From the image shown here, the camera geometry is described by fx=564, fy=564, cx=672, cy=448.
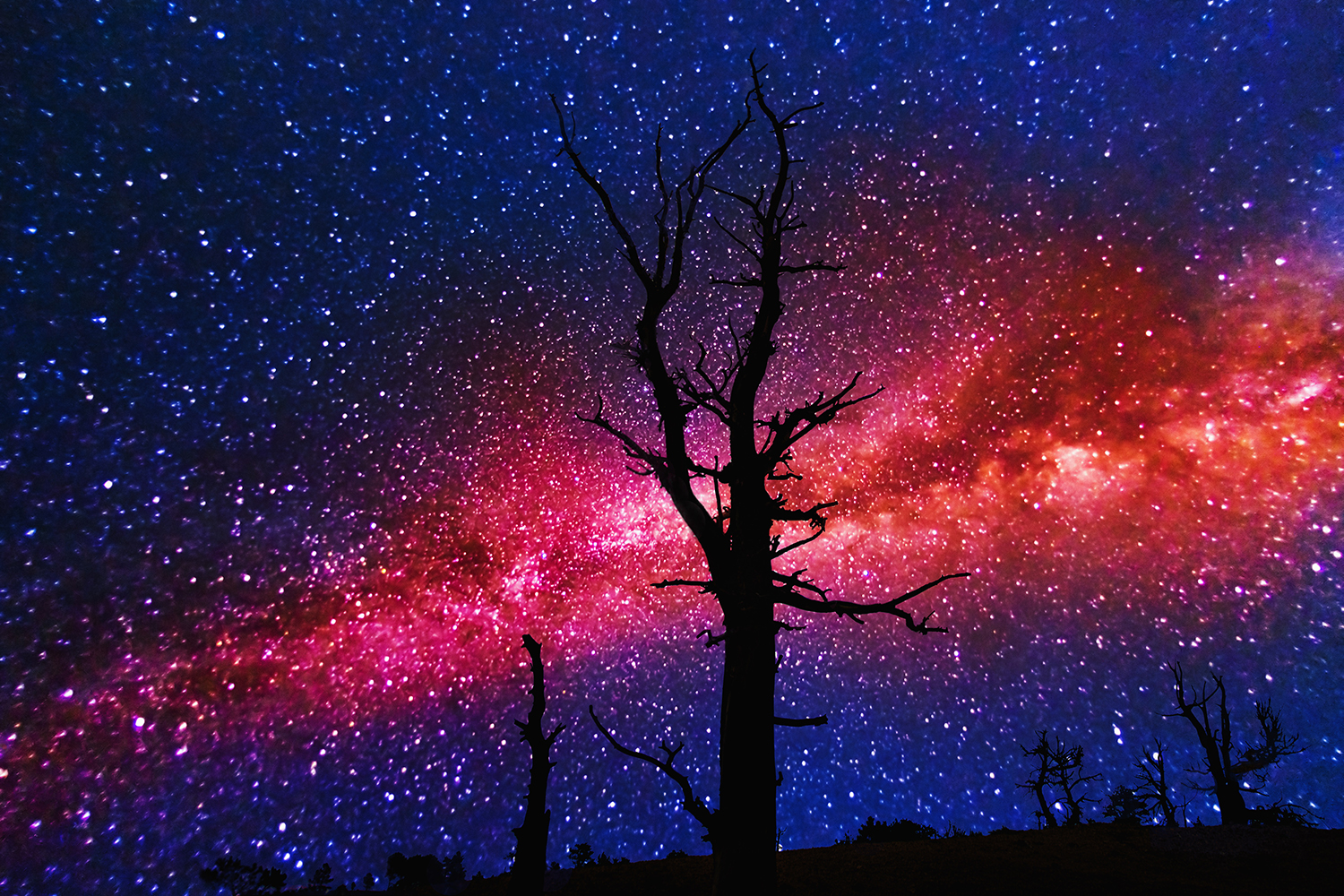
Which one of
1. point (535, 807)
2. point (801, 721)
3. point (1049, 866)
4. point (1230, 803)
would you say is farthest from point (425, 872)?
point (1230, 803)

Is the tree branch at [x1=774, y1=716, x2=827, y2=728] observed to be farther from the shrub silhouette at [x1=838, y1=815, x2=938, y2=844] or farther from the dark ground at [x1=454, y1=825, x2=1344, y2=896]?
the shrub silhouette at [x1=838, y1=815, x2=938, y2=844]

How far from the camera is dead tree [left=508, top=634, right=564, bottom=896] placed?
11.2 metres

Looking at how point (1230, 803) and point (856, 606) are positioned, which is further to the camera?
point (1230, 803)

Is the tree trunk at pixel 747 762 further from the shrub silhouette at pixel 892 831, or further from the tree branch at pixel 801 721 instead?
the shrub silhouette at pixel 892 831

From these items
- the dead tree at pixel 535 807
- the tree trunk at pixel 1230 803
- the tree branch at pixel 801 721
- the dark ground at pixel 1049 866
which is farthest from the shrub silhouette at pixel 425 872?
the tree trunk at pixel 1230 803

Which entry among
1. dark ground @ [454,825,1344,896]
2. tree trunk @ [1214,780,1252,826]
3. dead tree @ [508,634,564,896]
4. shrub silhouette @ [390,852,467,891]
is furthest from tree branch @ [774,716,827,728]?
tree trunk @ [1214,780,1252,826]

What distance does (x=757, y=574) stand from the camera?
12.2 ft

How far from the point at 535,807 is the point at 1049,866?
564 inches

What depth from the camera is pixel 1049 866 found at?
1552 cm

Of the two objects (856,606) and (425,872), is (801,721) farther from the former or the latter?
(425,872)

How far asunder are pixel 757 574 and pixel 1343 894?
19387 millimetres

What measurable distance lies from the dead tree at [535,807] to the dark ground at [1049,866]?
8370mm

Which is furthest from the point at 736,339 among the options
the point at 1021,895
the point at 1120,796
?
the point at 1120,796

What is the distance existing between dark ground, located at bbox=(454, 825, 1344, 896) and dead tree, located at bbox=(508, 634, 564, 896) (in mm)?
8370
